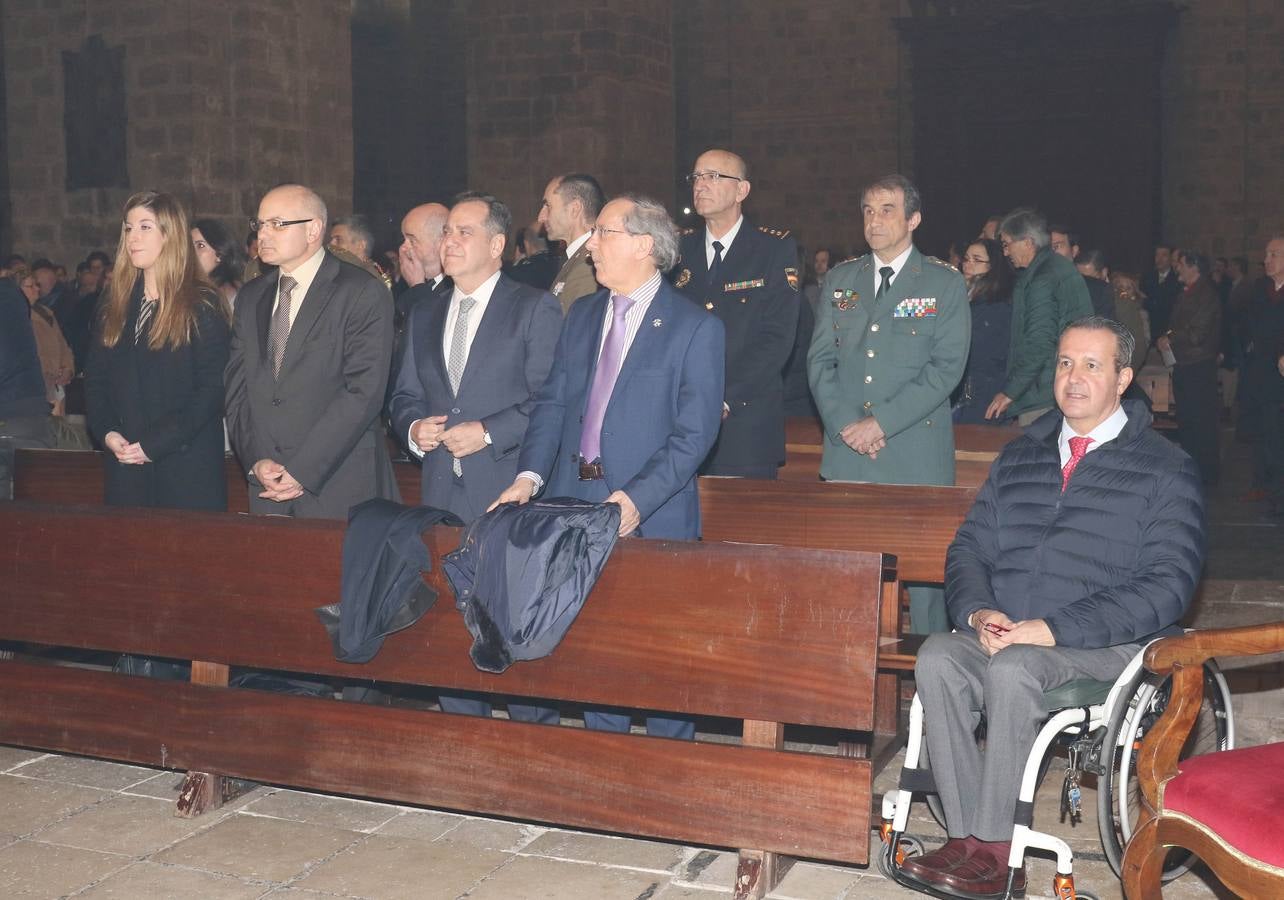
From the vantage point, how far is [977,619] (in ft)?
10.8

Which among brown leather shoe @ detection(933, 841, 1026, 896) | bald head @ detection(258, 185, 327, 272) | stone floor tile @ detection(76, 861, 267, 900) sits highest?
bald head @ detection(258, 185, 327, 272)

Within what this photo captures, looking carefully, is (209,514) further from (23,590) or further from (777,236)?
(777,236)

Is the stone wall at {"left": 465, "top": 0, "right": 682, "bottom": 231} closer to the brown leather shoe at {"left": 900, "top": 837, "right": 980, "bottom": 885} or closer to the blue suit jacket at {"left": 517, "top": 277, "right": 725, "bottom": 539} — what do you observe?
the blue suit jacket at {"left": 517, "top": 277, "right": 725, "bottom": 539}

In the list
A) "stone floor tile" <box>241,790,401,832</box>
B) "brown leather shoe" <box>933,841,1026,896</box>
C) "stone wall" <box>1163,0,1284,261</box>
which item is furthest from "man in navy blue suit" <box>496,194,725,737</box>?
"stone wall" <box>1163,0,1284,261</box>

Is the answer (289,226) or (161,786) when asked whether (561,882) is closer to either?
(161,786)

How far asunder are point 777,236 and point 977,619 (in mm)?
1937

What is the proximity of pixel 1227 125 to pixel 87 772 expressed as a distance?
569 inches

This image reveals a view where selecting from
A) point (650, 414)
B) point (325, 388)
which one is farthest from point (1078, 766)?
point (325, 388)

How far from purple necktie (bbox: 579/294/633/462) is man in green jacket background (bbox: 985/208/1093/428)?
284 centimetres

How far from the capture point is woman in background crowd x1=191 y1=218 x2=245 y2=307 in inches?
221

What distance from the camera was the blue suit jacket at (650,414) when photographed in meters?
3.50

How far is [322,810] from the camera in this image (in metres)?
3.71

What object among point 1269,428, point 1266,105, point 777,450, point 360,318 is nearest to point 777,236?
point 777,450

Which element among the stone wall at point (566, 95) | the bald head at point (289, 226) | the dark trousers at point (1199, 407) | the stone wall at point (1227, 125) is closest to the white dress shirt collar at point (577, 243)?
the bald head at point (289, 226)
